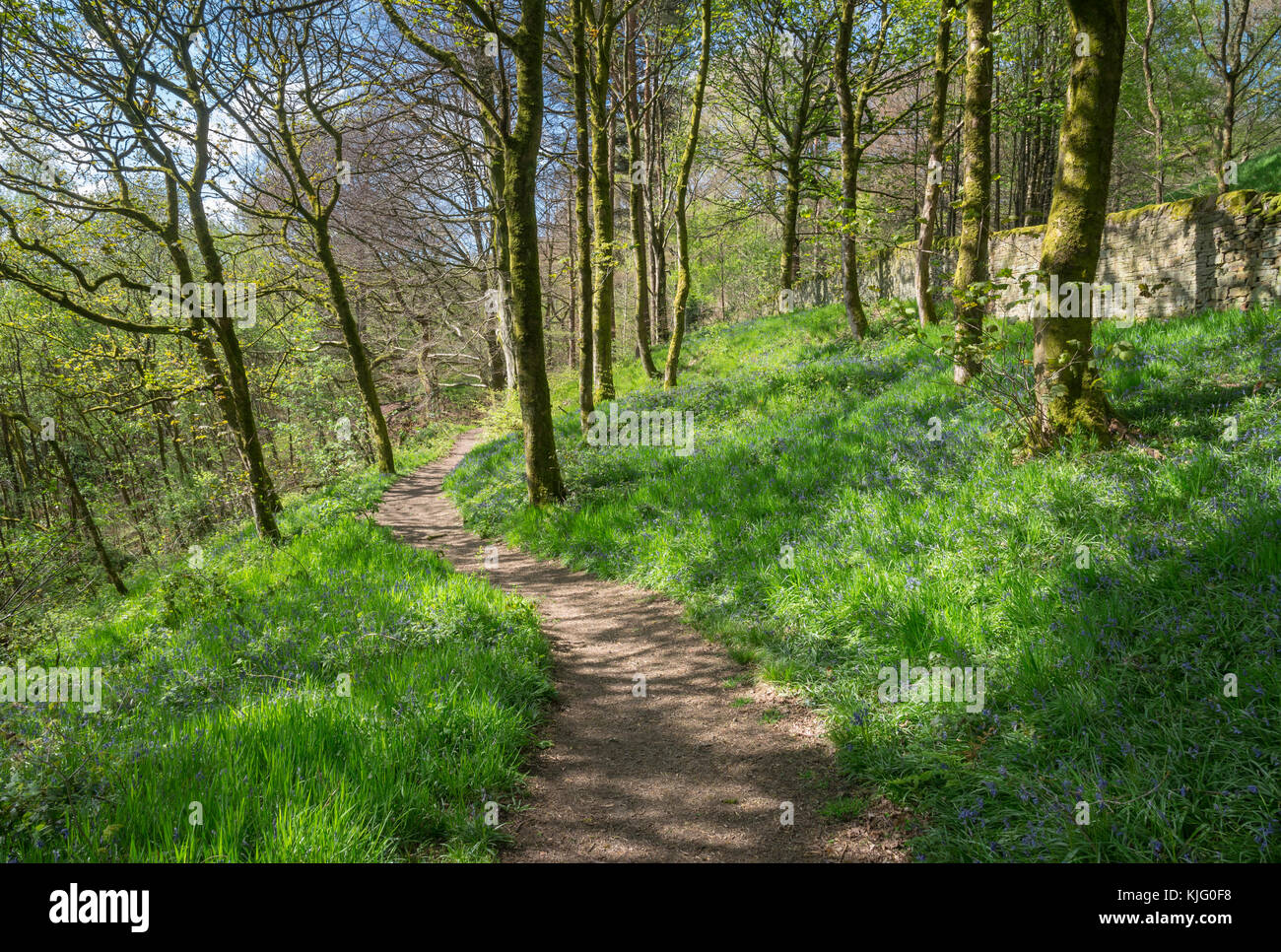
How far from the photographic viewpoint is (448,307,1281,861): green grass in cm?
268

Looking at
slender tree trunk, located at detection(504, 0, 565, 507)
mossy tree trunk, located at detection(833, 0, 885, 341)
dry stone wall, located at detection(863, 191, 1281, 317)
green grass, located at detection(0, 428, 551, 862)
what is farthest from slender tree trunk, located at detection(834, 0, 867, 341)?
green grass, located at detection(0, 428, 551, 862)

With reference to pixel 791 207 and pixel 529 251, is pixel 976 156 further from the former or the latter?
pixel 791 207

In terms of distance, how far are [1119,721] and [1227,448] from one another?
3321mm

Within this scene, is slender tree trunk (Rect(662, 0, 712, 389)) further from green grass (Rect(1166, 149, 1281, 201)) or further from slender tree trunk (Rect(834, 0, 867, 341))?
green grass (Rect(1166, 149, 1281, 201))

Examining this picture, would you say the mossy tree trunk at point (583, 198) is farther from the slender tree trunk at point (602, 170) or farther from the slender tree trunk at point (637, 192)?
the slender tree trunk at point (637, 192)

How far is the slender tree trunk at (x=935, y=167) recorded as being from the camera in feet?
30.6

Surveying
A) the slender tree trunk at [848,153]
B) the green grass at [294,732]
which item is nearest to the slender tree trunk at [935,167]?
the slender tree trunk at [848,153]

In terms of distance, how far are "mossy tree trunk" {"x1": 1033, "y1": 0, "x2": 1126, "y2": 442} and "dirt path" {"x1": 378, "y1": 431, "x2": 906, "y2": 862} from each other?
163 inches

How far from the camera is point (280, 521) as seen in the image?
14102mm

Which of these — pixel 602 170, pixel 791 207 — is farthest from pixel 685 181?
pixel 791 207

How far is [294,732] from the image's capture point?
3504 millimetres

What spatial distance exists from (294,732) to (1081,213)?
7795mm

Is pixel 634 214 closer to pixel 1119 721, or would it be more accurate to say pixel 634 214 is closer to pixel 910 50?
pixel 910 50
